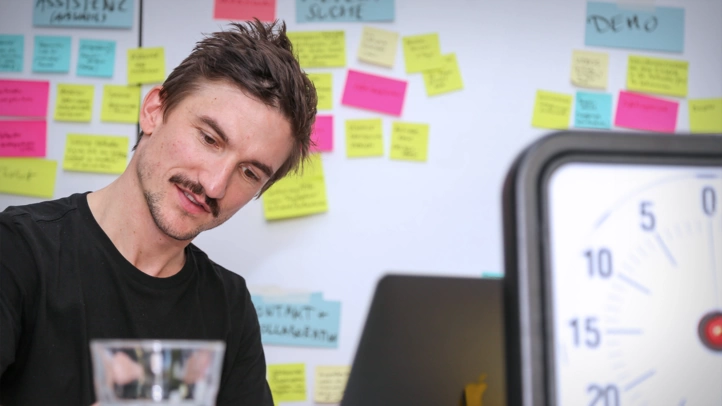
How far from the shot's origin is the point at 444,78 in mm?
1716

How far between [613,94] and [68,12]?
1360mm

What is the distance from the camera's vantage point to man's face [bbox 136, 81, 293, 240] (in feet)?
3.62

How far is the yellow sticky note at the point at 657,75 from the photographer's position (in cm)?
176

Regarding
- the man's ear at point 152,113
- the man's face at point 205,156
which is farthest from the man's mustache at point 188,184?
the man's ear at point 152,113

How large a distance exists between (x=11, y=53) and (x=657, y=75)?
1.60m

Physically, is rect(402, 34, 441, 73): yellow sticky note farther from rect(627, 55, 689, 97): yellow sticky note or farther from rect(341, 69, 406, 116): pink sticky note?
rect(627, 55, 689, 97): yellow sticky note

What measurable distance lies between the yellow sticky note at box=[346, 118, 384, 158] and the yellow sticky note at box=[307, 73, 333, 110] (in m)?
0.07

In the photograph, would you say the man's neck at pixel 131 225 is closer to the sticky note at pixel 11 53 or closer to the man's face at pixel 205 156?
the man's face at pixel 205 156

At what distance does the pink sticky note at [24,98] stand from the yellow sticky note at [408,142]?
84 centimetres

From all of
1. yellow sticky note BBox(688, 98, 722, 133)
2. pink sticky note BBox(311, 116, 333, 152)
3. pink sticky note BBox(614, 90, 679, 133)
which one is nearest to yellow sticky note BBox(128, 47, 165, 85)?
pink sticky note BBox(311, 116, 333, 152)

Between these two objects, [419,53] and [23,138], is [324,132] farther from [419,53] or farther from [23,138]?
[23,138]

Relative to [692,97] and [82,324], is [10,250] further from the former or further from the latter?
[692,97]

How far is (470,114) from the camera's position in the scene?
5.64 ft

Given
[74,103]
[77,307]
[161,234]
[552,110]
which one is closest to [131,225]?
[161,234]
